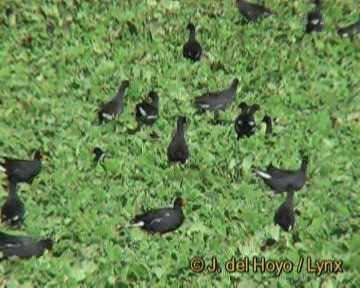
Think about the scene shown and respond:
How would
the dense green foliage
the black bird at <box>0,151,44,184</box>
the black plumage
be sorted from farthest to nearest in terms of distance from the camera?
the black plumage, the black bird at <box>0,151,44,184</box>, the dense green foliage

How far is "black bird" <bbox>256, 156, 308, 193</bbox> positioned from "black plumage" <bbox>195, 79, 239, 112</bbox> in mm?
1389

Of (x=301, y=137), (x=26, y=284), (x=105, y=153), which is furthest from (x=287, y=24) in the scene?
(x=26, y=284)

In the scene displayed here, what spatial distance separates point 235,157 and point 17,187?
2.84 meters

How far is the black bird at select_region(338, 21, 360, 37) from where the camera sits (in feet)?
30.8

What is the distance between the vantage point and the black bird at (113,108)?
24.8ft

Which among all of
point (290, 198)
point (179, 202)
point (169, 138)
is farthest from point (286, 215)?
point (169, 138)

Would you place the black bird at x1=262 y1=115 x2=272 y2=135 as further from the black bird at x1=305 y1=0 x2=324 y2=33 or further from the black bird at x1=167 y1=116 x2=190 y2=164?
the black bird at x1=305 y1=0 x2=324 y2=33

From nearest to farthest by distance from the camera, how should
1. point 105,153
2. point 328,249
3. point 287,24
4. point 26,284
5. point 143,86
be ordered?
point 26,284 < point 328,249 < point 105,153 < point 143,86 < point 287,24

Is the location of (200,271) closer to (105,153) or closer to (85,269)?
(85,269)

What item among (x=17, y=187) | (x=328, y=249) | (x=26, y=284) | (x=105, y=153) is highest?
(x=105, y=153)

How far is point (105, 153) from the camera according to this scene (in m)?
7.12

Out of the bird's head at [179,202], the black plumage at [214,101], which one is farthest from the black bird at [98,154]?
the black plumage at [214,101]

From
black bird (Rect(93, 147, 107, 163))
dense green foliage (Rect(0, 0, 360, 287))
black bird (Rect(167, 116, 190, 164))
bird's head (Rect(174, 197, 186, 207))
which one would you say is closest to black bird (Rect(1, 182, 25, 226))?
dense green foliage (Rect(0, 0, 360, 287))

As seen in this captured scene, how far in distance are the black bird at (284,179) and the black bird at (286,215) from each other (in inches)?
10.3
